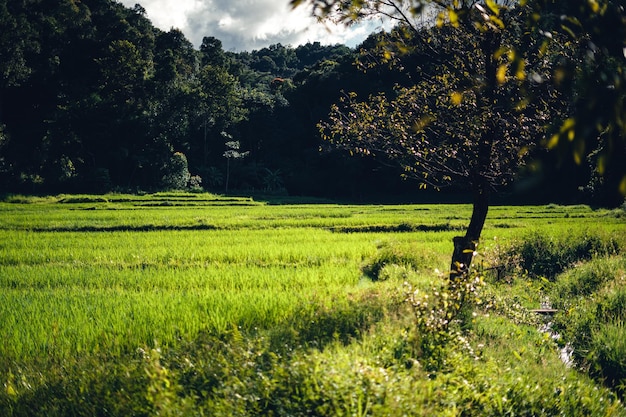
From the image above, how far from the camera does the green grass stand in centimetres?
354

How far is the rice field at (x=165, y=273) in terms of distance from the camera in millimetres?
6051

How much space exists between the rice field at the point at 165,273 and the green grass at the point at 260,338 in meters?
0.04

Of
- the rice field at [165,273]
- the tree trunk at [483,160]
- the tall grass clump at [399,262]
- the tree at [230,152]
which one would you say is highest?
the tree at [230,152]

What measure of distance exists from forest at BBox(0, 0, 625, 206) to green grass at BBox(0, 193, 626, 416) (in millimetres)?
26887

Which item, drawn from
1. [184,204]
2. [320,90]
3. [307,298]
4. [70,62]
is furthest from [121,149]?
[307,298]

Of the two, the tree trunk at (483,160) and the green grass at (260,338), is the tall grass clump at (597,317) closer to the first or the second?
the green grass at (260,338)

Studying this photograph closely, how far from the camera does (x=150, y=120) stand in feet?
147

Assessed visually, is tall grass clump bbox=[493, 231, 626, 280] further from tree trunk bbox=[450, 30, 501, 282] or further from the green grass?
tree trunk bbox=[450, 30, 501, 282]

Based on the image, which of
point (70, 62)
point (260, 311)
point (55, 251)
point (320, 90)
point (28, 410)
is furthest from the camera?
point (320, 90)

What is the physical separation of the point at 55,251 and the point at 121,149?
3311cm

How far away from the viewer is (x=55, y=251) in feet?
42.1

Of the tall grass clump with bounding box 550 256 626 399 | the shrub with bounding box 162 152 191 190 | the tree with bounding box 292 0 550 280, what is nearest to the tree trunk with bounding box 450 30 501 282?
the tree with bounding box 292 0 550 280

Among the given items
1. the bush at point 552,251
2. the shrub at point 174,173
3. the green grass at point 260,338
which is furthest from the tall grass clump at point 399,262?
the shrub at point 174,173

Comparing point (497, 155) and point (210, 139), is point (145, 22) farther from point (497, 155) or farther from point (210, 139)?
point (497, 155)
